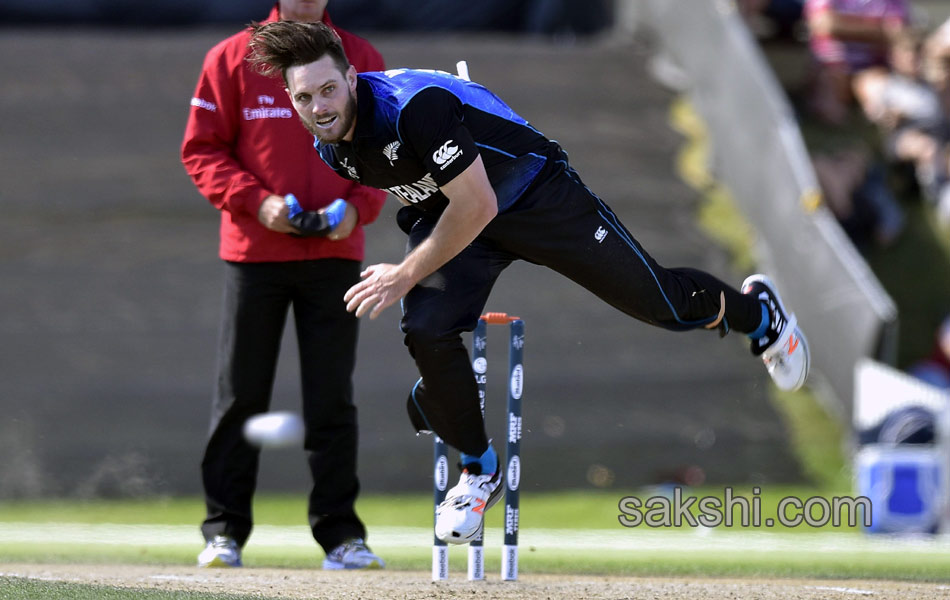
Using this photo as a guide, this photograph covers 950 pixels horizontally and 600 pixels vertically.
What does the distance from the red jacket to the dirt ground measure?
1.40m

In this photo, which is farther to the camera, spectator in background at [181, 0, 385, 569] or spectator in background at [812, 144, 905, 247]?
spectator in background at [812, 144, 905, 247]

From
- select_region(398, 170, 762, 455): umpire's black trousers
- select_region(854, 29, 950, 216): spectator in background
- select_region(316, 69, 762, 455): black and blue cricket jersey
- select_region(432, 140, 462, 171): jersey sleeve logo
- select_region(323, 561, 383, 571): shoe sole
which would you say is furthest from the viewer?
select_region(854, 29, 950, 216): spectator in background

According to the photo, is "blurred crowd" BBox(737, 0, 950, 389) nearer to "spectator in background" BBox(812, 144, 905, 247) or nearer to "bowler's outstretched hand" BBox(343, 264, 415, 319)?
"spectator in background" BBox(812, 144, 905, 247)

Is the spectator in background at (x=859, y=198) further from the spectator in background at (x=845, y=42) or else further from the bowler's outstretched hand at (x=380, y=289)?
the bowler's outstretched hand at (x=380, y=289)

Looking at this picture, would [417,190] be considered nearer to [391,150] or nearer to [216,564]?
[391,150]

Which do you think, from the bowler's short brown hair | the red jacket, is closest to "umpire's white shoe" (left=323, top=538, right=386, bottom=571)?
the red jacket

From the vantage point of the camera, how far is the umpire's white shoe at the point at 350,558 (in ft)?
17.4

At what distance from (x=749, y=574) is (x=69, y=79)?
30.3ft

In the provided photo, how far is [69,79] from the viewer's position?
12.1 m

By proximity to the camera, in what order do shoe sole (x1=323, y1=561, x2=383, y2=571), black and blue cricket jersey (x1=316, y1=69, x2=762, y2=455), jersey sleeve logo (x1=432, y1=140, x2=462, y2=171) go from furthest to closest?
1. shoe sole (x1=323, y1=561, x2=383, y2=571)
2. black and blue cricket jersey (x1=316, y1=69, x2=762, y2=455)
3. jersey sleeve logo (x1=432, y1=140, x2=462, y2=171)

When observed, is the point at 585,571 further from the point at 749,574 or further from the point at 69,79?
the point at 69,79

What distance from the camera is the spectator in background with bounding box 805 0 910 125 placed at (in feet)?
38.7

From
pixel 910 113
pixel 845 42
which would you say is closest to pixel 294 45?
pixel 910 113
